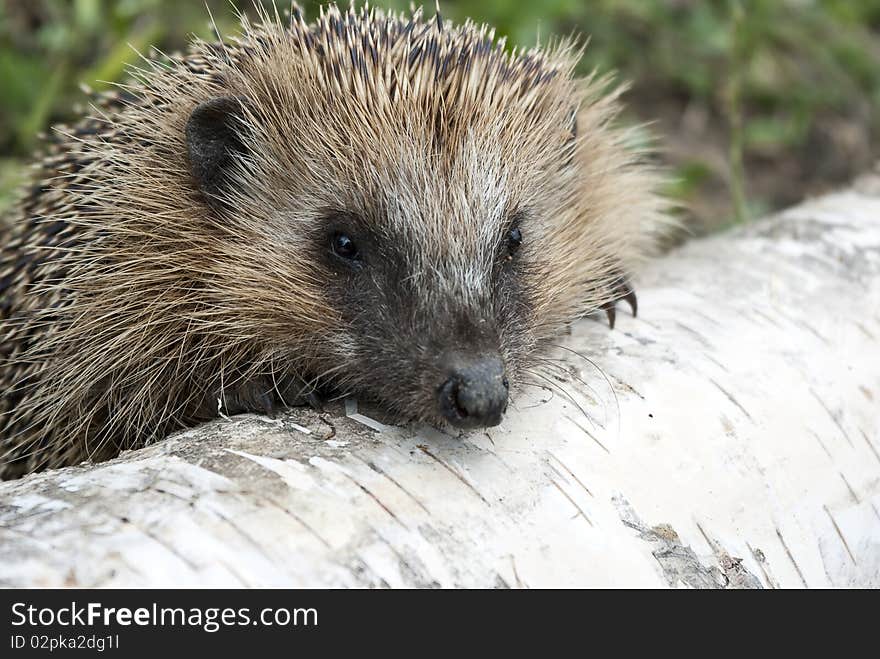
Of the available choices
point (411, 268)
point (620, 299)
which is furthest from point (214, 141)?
point (620, 299)

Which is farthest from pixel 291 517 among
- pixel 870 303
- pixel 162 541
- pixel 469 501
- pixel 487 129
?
pixel 870 303

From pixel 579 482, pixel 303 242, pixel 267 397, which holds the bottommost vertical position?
pixel 267 397

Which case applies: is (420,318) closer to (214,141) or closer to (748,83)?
(214,141)

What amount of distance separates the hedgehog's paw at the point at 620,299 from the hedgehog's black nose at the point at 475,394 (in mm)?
776

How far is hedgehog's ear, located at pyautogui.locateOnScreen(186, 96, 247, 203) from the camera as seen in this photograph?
267 cm

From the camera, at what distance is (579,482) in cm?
229

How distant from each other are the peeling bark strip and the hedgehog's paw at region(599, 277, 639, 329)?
4 centimetres

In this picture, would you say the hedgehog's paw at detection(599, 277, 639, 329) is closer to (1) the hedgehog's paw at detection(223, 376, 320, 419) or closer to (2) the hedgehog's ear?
(1) the hedgehog's paw at detection(223, 376, 320, 419)

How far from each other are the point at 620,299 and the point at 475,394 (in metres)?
0.99

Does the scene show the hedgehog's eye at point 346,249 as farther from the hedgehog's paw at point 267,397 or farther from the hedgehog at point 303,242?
the hedgehog's paw at point 267,397

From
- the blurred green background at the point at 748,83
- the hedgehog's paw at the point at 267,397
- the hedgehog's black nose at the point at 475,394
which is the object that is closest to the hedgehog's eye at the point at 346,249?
the hedgehog's paw at the point at 267,397

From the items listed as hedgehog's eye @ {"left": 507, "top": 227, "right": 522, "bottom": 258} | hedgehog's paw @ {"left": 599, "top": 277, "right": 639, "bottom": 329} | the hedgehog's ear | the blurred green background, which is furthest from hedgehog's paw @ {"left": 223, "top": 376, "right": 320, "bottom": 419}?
the blurred green background

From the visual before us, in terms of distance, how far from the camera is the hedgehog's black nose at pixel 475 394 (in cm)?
221

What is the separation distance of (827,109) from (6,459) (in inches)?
195
